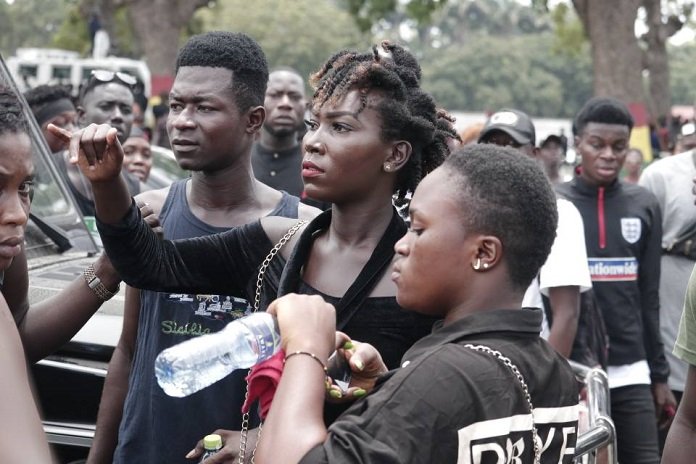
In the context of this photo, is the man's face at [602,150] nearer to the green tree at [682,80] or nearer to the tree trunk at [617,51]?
the tree trunk at [617,51]

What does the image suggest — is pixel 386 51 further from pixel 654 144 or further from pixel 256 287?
pixel 654 144

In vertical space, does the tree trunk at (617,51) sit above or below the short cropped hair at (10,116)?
below

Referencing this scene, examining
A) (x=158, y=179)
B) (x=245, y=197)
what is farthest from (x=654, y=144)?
(x=245, y=197)

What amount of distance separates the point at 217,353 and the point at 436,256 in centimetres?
52

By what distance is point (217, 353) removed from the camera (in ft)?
7.69

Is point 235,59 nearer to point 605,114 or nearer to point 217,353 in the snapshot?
point 217,353

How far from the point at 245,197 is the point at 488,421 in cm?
167

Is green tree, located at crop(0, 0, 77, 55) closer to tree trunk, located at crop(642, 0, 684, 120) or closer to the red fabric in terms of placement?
tree trunk, located at crop(642, 0, 684, 120)

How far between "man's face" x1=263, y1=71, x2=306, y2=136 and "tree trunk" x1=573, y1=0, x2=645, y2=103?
1102cm

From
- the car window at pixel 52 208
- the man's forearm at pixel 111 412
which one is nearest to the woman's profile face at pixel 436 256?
the man's forearm at pixel 111 412

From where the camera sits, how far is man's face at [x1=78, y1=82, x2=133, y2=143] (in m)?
7.22

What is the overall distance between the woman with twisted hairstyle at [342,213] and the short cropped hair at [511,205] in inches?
16.9

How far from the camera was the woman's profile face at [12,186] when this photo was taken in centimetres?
257

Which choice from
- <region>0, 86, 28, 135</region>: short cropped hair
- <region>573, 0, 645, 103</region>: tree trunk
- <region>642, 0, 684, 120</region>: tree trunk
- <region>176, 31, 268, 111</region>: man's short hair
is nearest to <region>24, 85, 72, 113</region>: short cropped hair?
<region>176, 31, 268, 111</region>: man's short hair
